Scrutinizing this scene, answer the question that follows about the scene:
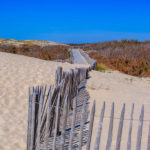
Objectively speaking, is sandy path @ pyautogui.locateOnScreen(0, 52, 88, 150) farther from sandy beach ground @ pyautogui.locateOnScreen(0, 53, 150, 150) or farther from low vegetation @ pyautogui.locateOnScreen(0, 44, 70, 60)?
low vegetation @ pyautogui.locateOnScreen(0, 44, 70, 60)

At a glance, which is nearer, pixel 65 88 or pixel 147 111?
pixel 65 88

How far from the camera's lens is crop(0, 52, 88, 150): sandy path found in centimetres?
402

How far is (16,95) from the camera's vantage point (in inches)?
263

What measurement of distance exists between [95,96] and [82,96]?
0.45 m

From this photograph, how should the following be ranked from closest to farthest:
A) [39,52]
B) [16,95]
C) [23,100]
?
[23,100] → [16,95] → [39,52]

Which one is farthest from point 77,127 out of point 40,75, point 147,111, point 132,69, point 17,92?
point 132,69

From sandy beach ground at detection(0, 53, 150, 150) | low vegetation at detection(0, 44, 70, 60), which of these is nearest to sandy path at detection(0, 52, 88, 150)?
sandy beach ground at detection(0, 53, 150, 150)

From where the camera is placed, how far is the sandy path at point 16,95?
4023 millimetres

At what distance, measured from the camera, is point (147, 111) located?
6.06m

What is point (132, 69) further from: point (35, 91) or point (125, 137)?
point (35, 91)

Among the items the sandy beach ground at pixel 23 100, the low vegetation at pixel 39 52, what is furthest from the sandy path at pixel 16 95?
the low vegetation at pixel 39 52

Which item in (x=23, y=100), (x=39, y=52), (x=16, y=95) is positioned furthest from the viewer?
(x=39, y=52)

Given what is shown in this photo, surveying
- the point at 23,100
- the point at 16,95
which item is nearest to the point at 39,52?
the point at 16,95

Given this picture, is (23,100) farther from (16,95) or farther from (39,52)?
(39,52)
